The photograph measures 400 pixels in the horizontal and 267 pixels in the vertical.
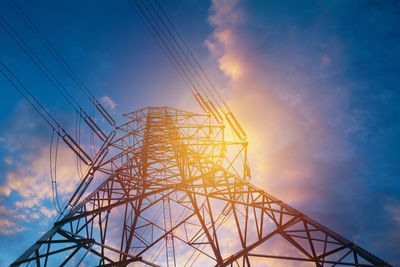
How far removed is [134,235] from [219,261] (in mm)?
4706

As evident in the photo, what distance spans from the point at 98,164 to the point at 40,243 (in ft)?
17.7

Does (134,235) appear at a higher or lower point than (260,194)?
lower

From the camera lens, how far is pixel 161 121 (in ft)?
47.3

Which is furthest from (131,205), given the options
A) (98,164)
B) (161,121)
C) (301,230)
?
(301,230)

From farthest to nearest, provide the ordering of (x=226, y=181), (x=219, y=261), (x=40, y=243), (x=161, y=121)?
(x=161, y=121)
(x=226, y=181)
(x=219, y=261)
(x=40, y=243)

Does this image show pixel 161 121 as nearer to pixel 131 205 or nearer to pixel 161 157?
pixel 161 157

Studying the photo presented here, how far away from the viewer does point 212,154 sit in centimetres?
1201

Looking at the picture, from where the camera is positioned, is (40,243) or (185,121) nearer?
(40,243)

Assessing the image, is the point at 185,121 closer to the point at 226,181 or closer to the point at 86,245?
the point at 226,181

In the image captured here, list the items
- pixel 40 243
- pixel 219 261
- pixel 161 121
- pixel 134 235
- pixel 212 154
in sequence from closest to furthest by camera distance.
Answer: pixel 40 243
pixel 219 261
pixel 134 235
pixel 212 154
pixel 161 121

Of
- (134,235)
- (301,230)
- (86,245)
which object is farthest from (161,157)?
(301,230)

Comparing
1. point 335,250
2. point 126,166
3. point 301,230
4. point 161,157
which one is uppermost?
point 161,157

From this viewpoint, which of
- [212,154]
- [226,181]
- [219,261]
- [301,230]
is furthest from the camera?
[212,154]

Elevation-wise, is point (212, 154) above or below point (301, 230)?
above
